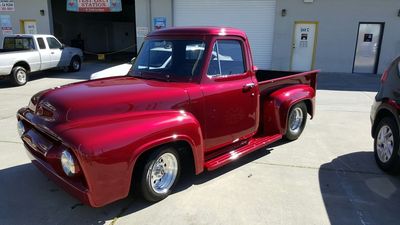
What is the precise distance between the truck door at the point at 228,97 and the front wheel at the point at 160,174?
56 centimetres

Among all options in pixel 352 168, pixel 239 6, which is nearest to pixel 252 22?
pixel 239 6

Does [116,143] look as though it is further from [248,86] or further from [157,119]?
[248,86]

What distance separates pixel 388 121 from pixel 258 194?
2.22 metres

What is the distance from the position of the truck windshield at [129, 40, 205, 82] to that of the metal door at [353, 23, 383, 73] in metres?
13.8

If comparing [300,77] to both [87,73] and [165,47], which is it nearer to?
[165,47]

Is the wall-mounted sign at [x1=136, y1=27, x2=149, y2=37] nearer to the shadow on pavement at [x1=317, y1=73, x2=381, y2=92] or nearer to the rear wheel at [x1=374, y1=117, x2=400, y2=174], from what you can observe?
the shadow on pavement at [x1=317, y1=73, x2=381, y2=92]

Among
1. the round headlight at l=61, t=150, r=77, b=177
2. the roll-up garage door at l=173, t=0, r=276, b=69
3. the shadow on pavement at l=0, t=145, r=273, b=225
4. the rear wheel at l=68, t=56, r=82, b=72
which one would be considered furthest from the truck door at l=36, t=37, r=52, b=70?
the round headlight at l=61, t=150, r=77, b=177

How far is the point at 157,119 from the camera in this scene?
11.3 feet

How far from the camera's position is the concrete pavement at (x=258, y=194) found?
350 centimetres

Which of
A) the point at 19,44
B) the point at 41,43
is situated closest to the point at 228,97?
the point at 41,43

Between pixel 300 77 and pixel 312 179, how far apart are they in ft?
7.20

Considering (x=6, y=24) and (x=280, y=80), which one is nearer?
Answer: (x=280, y=80)

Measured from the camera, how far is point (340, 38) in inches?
610

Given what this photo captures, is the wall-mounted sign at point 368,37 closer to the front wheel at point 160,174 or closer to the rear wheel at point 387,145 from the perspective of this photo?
the rear wheel at point 387,145
